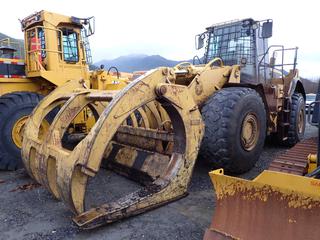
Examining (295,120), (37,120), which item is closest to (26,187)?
(37,120)

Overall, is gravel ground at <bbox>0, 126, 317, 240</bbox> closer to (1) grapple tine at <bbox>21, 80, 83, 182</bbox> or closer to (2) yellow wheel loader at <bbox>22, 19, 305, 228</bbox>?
(2) yellow wheel loader at <bbox>22, 19, 305, 228</bbox>

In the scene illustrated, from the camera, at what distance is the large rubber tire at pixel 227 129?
14.6 ft

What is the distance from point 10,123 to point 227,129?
392 cm

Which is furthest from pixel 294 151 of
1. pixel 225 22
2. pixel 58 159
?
pixel 225 22

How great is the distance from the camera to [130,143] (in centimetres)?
527

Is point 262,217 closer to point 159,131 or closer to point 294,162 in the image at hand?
point 294,162

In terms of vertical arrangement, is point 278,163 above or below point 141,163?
above

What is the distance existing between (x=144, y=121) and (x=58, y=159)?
6.51 ft

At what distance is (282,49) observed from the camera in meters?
6.54

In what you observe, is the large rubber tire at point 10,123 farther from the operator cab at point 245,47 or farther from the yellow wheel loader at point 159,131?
the operator cab at point 245,47

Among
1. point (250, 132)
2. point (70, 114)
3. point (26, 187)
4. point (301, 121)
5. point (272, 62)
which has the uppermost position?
point (272, 62)

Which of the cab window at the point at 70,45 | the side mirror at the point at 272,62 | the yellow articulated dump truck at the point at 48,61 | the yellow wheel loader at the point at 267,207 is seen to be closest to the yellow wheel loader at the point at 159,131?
the side mirror at the point at 272,62

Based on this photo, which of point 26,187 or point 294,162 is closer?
point 294,162

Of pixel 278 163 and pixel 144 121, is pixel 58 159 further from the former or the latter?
pixel 278 163
